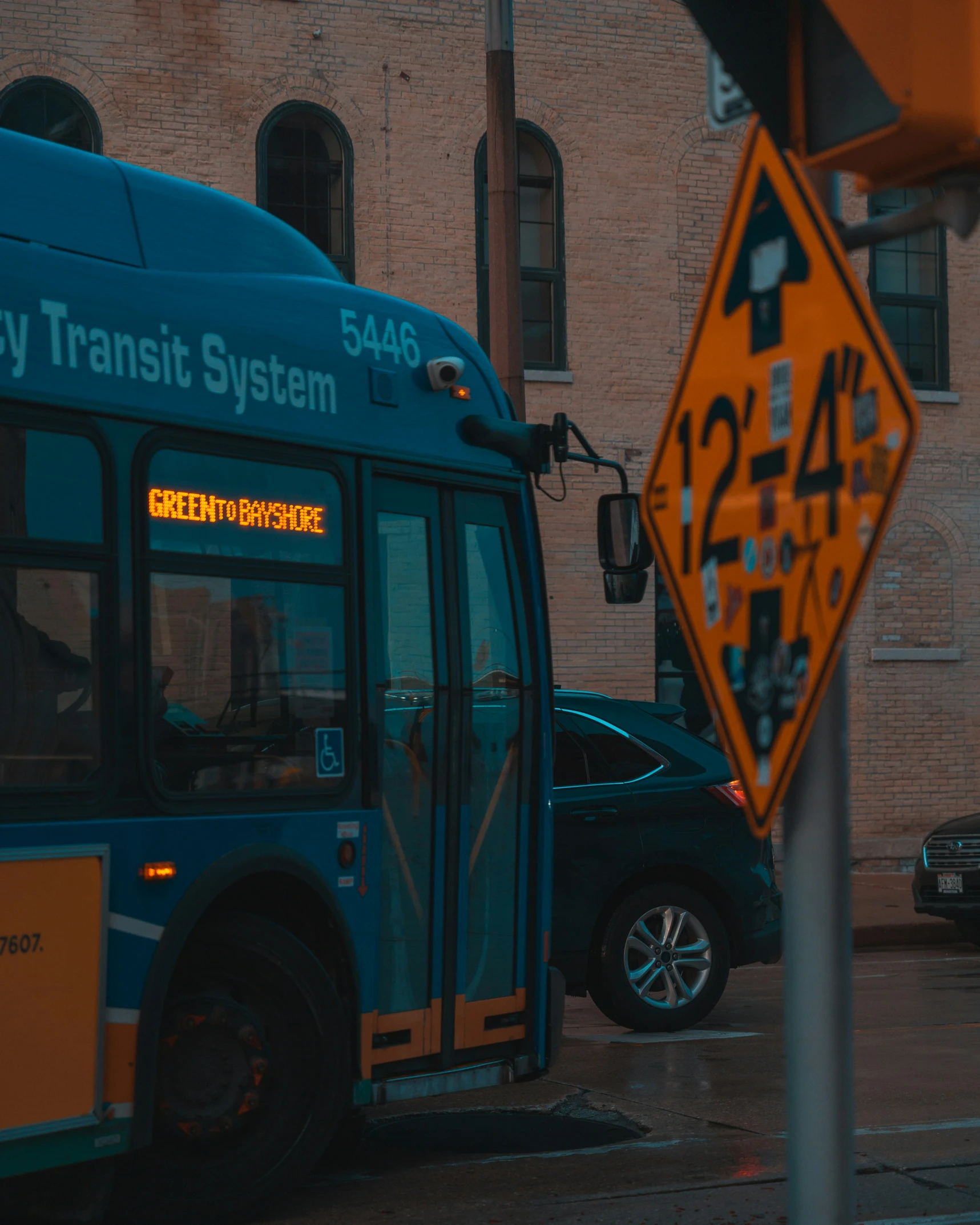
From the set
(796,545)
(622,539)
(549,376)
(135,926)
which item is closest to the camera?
(796,545)

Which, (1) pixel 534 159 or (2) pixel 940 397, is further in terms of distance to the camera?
(2) pixel 940 397

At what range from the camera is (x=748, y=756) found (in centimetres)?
275

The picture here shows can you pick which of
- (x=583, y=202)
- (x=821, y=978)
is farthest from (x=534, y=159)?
(x=821, y=978)

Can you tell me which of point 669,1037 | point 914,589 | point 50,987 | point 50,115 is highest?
point 50,115

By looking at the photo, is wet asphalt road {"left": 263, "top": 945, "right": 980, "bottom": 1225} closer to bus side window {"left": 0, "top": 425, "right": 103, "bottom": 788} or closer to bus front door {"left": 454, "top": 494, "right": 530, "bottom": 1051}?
bus front door {"left": 454, "top": 494, "right": 530, "bottom": 1051}

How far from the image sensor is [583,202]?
19.4 meters

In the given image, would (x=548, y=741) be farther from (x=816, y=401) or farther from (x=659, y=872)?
(x=816, y=401)

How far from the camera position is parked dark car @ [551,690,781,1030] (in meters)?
9.85

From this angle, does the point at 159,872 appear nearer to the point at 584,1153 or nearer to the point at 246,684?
the point at 246,684

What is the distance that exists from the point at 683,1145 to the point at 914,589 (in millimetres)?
14488

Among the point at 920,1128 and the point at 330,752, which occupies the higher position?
the point at 330,752

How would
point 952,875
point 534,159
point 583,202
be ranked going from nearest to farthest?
point 952,875 < point 583,202 < point 534,159

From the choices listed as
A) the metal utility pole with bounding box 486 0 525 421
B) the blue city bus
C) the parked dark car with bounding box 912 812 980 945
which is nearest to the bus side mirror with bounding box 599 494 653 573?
the blue city bus

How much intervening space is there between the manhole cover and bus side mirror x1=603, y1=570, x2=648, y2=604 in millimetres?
2232
